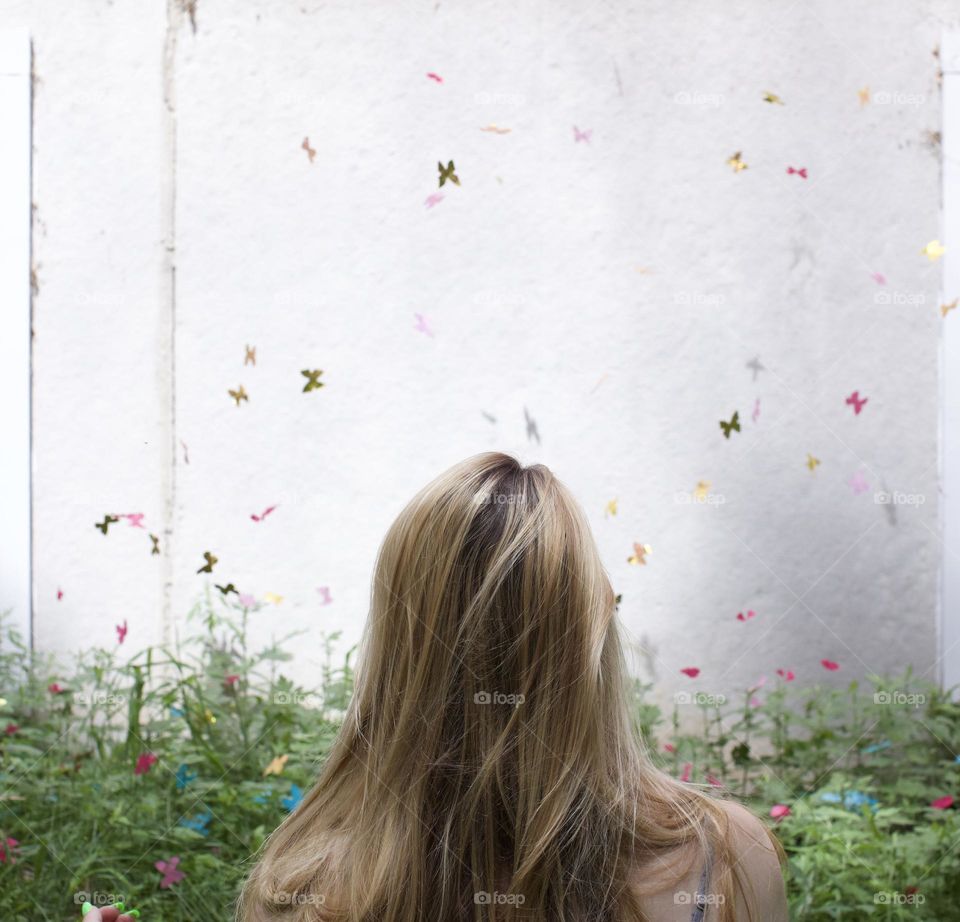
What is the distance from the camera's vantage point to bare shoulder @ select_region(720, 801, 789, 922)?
97 cm

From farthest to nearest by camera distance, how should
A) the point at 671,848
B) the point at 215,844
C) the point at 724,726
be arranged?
the point at 724,726
the point at 215,844
the point at 671,848

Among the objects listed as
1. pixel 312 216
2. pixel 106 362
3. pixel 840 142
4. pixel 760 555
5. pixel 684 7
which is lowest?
pixel 760 555

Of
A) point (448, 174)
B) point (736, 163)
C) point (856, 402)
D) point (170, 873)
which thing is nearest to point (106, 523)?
point (170, 873)

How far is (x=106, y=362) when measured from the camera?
3045mm

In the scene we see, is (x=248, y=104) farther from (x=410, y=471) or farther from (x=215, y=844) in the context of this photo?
→ (x=215, y=844)

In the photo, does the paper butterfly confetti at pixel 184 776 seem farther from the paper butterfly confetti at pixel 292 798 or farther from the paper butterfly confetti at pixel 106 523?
the paper butterfly confetti at pixel 106 523

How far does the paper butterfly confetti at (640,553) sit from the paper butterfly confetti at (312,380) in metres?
1.05

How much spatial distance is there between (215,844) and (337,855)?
4.77 feet

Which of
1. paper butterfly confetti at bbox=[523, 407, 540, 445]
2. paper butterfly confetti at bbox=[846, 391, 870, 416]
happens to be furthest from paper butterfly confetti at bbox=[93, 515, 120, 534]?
paper butterfly confetti at bbox=[846, 391, 870, 416]

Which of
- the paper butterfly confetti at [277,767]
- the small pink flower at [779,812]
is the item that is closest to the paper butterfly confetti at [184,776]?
the paper butterfly confetti at [277,767]

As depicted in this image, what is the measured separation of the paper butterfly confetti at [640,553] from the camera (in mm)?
3033

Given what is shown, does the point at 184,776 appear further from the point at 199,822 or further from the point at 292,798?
the point at 292,798

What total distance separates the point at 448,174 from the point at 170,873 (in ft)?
6.60

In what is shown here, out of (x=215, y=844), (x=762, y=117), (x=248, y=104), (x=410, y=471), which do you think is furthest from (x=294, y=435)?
(x=762, y=117)
